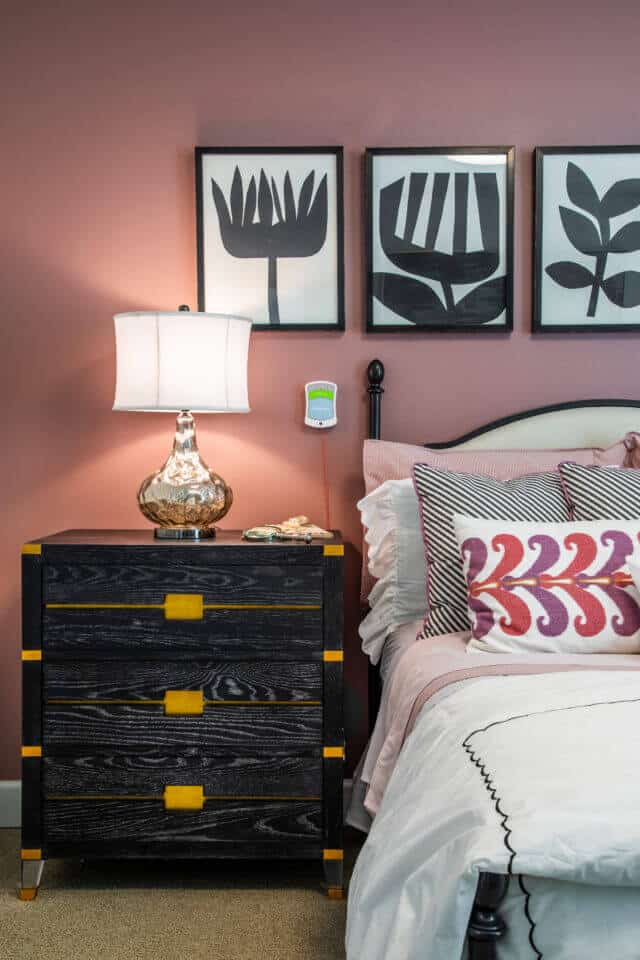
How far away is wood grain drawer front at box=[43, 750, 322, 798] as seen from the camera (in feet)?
6.91

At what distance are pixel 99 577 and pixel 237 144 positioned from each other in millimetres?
1309

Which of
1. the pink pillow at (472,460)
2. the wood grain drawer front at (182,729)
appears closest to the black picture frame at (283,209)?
the pink pillow at (472,460)

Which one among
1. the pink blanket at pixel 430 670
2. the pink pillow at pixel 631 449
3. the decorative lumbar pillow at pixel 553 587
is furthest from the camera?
the pink pillow at pixel 631 449

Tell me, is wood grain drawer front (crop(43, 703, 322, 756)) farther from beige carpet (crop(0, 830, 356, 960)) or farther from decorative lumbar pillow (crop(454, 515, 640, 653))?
decorative lumbar pillow (crop(454, 515, 640, 653))

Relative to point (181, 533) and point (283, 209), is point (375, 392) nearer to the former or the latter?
point (283, 209)

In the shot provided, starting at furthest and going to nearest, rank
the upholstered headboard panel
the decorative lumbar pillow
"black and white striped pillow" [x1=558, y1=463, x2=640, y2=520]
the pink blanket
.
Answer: the upholstered headboard panel
"black and white striped pillow" [x1=558, y1=463, x2=640, y2=520]
the decorative lumbar pillow
the pink blanket

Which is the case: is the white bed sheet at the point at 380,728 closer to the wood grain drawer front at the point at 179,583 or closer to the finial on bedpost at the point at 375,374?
the wood grain drawer front at the point at 179,583

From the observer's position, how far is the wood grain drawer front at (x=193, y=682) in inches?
83.1

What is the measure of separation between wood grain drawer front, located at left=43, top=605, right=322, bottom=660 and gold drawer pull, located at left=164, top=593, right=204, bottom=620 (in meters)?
0.01

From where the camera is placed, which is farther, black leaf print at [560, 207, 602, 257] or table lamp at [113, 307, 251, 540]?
black leaf print at [560, 207, 602, 257]

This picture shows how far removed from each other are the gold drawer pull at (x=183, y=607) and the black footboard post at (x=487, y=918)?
1.26 metres

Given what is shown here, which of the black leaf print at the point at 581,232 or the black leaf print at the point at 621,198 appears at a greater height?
the black leaf print at the point at 621,198

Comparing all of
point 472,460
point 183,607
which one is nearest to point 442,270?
point 472,460

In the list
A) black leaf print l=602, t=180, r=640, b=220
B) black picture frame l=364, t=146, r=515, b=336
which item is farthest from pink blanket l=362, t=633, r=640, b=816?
black leaf print l=602, t=180, r=640, b=220
